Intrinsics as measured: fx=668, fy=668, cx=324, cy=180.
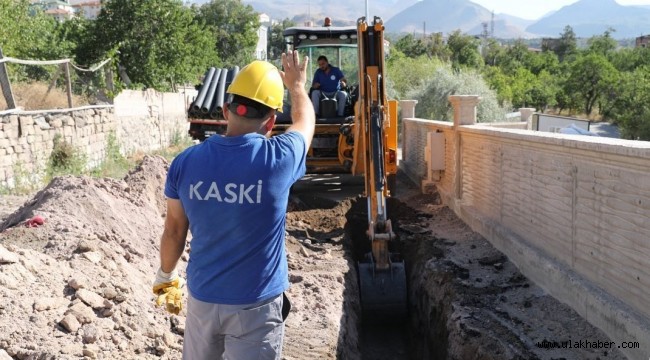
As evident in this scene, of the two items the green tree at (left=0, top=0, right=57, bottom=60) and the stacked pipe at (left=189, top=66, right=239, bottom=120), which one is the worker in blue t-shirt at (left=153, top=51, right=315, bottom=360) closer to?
the stacked pipe at (left=189, top=66, right=239, bottom=120)

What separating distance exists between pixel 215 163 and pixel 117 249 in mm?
3639

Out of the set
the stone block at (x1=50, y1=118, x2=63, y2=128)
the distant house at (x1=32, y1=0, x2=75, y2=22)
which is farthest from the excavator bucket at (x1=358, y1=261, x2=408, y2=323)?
the distant house at (x1=32, y1=0, x2=75, y2=22)

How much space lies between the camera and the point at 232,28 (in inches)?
2392

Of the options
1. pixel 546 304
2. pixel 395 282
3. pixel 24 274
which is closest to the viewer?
pixel 24 274

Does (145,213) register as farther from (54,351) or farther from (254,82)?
(254,82)

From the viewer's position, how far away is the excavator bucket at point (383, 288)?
25.9 ft

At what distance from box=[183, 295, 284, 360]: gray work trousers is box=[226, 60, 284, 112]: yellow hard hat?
890 mm

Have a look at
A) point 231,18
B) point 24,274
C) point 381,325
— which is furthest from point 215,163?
point 231,18

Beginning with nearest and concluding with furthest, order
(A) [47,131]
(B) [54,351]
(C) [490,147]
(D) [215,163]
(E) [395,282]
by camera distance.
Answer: (D) [215,163] → (B) [54,351] → (E) [395,282] → (C) [490,147] → (A) [47,131]

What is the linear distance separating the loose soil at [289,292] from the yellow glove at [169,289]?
109cm

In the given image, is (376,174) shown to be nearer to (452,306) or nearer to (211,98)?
(452,306)

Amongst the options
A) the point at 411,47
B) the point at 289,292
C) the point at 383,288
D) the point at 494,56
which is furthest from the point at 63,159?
the point at 494,56

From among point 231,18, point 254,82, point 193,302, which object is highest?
point 231,18

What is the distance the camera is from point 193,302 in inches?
119
